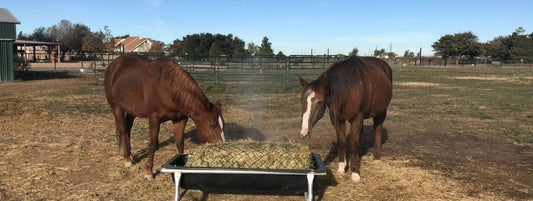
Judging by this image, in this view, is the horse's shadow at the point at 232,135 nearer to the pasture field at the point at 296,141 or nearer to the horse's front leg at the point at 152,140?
the pasture field at the point at 296,141

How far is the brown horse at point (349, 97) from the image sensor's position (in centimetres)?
462

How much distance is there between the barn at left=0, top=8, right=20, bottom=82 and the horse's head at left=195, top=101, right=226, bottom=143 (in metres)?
21.3

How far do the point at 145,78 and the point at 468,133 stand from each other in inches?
274

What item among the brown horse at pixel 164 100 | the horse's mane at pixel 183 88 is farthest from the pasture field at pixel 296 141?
the horse's mane at pixel 183 88

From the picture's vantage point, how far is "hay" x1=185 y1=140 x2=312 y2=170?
161 inches

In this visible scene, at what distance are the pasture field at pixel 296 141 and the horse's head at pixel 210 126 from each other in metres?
0.71

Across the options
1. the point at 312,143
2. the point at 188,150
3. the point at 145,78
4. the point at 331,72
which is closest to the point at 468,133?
the point at 312,143

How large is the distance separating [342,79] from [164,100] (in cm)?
235

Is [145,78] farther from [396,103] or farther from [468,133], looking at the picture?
[396,103]

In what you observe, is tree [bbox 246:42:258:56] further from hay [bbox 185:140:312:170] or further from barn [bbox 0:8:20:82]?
hay [bbox 185:140:312:170]

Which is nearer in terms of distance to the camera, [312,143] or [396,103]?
[312,143]

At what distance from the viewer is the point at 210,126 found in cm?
493

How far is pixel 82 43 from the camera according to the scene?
6588 centimetres

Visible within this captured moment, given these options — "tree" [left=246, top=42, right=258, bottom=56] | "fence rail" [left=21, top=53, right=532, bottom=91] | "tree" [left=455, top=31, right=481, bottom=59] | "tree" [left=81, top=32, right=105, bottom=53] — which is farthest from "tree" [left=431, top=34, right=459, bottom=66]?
"tree" [left=81, top=32, right=105, bottom=53]
